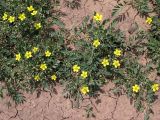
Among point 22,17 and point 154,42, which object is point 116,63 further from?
point 22,17

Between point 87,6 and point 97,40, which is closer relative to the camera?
point 97,40

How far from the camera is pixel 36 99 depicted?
6.08 m

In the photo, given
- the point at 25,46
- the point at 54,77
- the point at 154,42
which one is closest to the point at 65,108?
the point at 54,77

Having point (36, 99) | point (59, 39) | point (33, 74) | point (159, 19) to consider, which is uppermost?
point (159, 19)

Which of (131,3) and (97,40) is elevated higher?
(131,3)

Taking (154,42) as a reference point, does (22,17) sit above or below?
above

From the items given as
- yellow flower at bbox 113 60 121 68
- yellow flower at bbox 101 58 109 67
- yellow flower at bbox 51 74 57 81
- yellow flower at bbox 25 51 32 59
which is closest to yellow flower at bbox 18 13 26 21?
yellow flower at bbox 25 51 32 59

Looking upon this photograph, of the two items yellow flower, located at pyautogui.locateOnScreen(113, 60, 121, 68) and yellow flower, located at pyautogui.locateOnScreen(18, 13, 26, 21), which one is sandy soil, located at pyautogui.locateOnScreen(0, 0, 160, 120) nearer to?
yellow flower, located at pyautogui.locateOnScreen(113, 60, 121, 68)

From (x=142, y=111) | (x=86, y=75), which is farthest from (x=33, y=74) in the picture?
(x=142, y=111)

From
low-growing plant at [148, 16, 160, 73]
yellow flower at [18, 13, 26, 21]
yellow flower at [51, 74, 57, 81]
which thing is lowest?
yellow flower at [51, 74, 57, 81]

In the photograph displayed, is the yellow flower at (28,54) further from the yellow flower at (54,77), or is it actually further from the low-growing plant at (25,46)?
the yellow flower at (54,77)

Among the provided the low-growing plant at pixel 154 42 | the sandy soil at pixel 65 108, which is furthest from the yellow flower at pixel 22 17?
the low-growing plant at pixel 154 42

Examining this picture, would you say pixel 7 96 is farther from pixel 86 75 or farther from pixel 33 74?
pixel 86 75

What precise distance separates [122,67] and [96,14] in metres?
0.92
